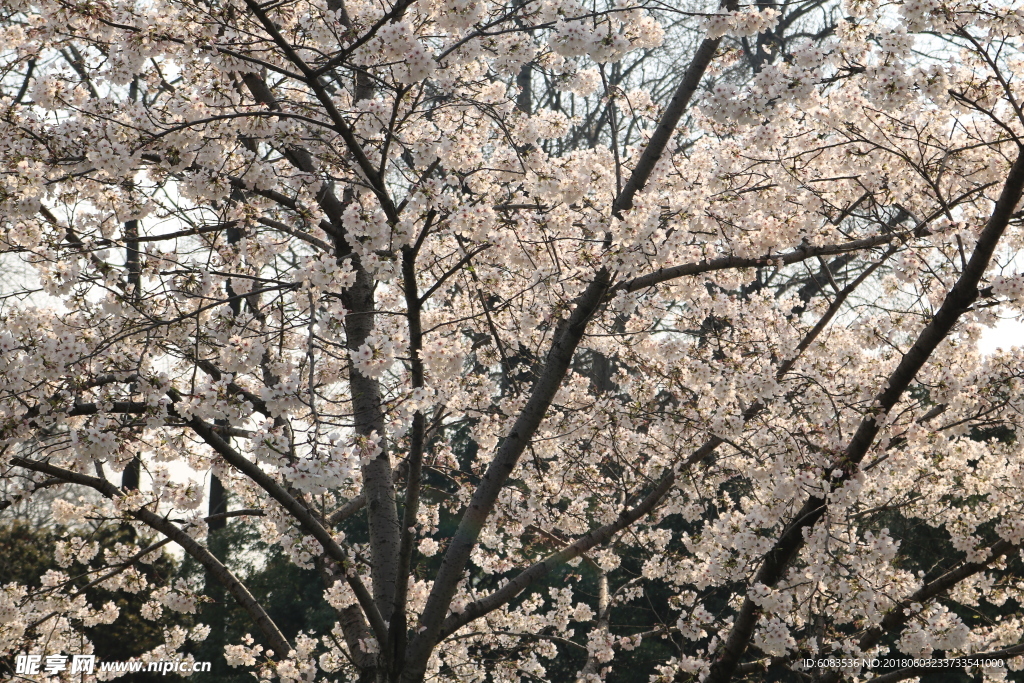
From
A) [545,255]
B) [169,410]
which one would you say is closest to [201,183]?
[169,410]

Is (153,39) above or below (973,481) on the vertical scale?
above

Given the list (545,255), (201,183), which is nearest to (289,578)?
(545,255)

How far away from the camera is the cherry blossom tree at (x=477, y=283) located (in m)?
3.80

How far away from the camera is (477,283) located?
5.21 m

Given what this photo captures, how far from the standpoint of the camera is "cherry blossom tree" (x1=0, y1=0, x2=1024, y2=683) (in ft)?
12.5

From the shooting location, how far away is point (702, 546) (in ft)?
19.5

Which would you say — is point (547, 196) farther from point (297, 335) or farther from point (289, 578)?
point (289, 578)

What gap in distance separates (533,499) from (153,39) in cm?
382

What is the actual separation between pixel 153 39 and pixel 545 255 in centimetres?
260

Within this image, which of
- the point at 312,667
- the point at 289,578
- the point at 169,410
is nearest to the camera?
the point at 169,410

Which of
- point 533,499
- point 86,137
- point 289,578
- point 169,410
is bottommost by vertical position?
point 169,410

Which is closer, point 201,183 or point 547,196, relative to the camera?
point 201,183

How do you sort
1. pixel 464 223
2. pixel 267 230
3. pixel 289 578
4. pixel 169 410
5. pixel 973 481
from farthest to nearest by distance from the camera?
pixel 289 578
pixel 973 481
pixel 267 230
pixel 464 223
pixel 169 410

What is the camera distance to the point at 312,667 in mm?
5184
